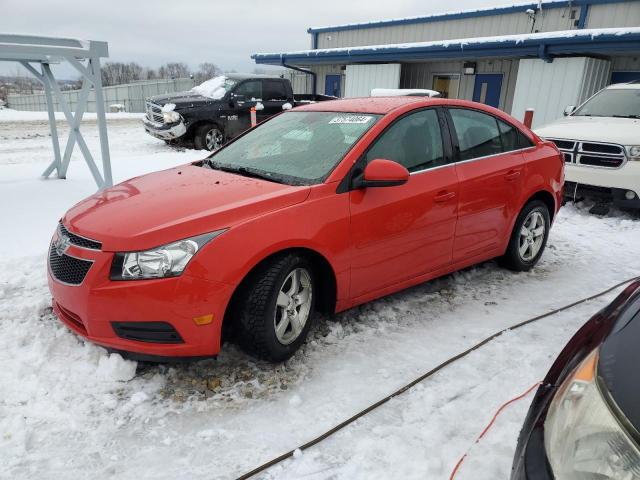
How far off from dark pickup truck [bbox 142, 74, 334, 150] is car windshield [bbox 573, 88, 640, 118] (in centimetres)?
699

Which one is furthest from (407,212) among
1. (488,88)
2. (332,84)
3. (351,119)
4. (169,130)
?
(332,84)

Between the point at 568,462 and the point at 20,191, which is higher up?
the point at 568,462

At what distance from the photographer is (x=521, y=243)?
4.77 metres

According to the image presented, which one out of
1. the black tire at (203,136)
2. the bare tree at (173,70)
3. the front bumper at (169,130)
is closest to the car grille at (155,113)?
the front bumper at (169,130)

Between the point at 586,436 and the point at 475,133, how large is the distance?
3.27 meters

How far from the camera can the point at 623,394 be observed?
135 cm

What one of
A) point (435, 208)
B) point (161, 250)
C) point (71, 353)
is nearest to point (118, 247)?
point (161, 250)

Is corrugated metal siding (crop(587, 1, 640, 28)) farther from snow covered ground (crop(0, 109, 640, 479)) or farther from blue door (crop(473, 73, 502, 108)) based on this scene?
snow covered ground (crop(0, 109, 640, 479))

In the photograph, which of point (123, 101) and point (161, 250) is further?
point (123, 101)

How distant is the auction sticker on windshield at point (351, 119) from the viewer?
12.0 feet

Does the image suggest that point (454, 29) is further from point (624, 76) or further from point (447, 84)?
point (624, 76)

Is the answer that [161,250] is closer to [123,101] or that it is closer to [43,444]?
[43,444]

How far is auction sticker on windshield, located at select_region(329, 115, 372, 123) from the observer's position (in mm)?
3670

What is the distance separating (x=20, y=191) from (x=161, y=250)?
5.41 m
